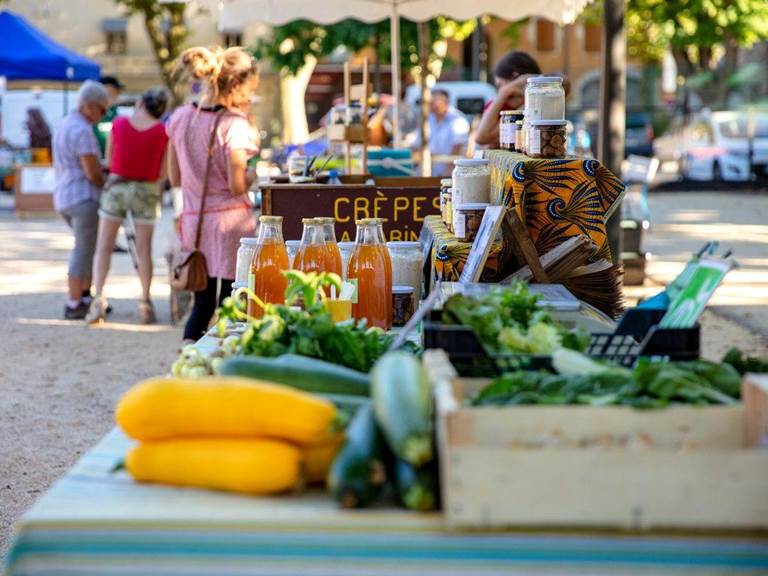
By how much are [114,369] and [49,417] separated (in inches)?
50.5

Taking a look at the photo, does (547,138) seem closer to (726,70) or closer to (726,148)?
(726,148)

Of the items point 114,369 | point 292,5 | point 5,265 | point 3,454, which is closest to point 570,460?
point 3,454

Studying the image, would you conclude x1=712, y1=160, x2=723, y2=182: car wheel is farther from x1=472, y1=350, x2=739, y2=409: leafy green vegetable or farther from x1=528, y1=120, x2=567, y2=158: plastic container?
x1=472, y1=350, x2=739, y2=409: leafy green vegetable

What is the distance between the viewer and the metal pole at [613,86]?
33.3 feet

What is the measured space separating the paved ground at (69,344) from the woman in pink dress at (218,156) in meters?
0.98

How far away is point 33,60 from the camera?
18.1 metres

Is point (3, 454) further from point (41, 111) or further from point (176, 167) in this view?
point (41, 111)

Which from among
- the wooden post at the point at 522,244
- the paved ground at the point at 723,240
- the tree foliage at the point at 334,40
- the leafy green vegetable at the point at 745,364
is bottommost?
the paved ground at the point at 723,240

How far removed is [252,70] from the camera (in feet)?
21.4

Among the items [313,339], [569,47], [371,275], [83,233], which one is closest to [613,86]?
[83,233]

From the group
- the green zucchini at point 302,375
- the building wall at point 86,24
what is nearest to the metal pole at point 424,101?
the green zucchini at point 302,375

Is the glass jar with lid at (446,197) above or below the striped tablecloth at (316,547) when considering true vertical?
above

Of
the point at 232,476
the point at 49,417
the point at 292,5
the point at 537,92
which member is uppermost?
the point at 292,5

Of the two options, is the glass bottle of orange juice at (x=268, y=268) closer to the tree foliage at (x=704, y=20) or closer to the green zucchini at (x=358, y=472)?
the green zucchini at (x=358, y=472)
